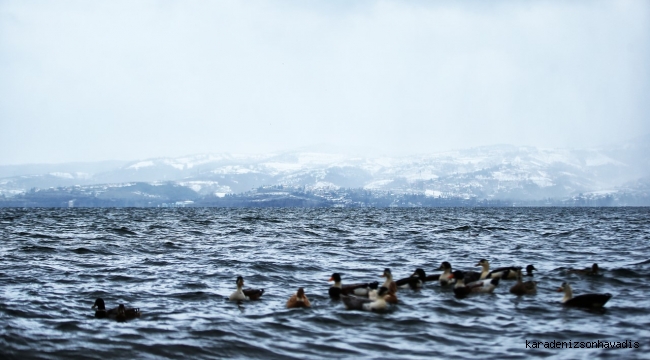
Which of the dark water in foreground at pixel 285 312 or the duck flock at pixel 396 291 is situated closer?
the dark water in foreground at pixel 285 312

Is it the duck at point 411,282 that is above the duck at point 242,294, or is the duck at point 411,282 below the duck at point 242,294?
above

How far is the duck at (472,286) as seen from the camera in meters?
20.4

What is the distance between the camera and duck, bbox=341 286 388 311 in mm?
17750

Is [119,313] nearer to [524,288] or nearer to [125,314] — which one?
[125,314]

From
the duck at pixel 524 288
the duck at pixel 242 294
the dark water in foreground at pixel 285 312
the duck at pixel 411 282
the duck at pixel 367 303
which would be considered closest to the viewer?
the dark water in foreground at pixel 285 312

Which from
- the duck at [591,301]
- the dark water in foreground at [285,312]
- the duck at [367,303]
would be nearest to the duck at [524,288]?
the dark water in foreground at [285,312]

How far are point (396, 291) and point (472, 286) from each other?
2629mm

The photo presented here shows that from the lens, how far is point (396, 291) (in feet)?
69.2

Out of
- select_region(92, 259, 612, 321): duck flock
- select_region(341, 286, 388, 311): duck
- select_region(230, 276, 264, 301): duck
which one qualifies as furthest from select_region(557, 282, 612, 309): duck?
select_region(230, 276, 264, 301): duck

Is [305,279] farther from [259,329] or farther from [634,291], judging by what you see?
[634,291]

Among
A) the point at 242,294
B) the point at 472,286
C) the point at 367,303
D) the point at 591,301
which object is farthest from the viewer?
the point at 472,286

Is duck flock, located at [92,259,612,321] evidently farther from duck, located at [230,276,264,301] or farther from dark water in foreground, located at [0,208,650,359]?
dark water in foreground, located at [0,208,650,359]

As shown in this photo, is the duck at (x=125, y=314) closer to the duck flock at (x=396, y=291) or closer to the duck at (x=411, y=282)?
the duck flock at (x=396, y=291)

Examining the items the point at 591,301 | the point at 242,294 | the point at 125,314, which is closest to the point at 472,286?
the point at 591,301
